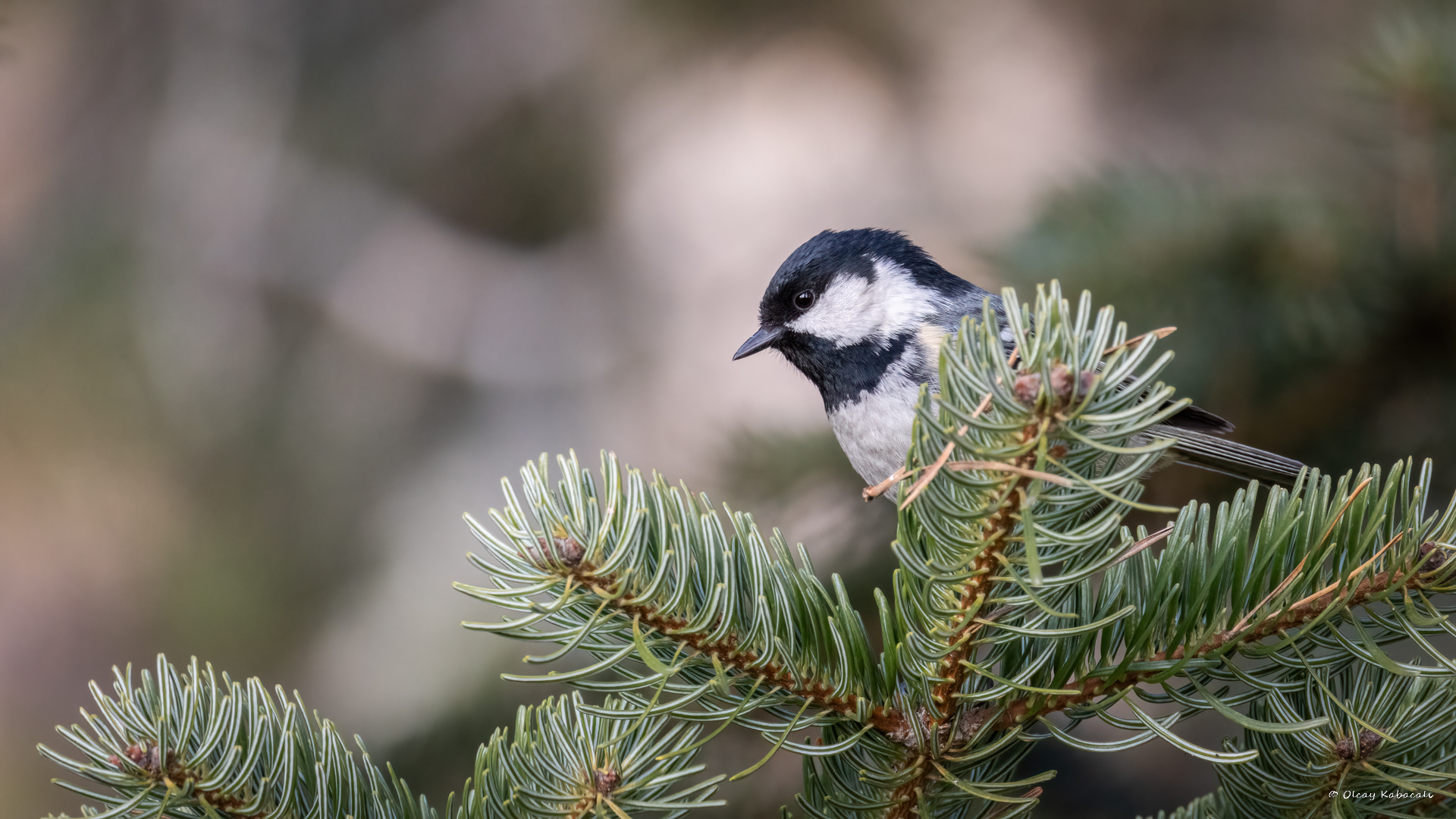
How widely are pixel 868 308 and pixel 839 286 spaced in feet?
0.21

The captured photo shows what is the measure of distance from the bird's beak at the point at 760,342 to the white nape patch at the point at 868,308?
0.03 meters

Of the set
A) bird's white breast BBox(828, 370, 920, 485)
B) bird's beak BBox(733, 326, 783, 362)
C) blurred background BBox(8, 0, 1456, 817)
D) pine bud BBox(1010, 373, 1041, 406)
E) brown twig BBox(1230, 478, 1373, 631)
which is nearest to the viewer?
pine bud BBox(1010, 373, 1041, 406)

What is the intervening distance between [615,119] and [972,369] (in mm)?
2832

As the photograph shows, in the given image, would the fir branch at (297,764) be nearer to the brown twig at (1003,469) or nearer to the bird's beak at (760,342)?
the brown twig at (1003,469)

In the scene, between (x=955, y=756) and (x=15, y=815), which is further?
(x=15, y=815)

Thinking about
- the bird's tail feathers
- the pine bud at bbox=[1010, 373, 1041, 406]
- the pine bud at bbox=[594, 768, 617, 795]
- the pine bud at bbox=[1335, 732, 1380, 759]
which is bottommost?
the pine bud at bbox=[594, 768, 617, 795]

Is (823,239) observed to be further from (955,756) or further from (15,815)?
(15,815)

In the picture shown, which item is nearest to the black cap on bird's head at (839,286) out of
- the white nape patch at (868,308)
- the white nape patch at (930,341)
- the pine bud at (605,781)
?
the white nape patch at (868,308)

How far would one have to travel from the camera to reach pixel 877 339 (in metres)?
1.39

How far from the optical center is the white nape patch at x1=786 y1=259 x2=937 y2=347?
4.66 ft

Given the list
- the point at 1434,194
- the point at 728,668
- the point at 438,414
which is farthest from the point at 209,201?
the point at 1434,194

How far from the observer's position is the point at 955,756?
26.7 inches

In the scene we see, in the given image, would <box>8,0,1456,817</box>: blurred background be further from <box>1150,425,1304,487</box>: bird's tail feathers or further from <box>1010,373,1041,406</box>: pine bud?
<box>1010,373,1041,406</box>: pine bud

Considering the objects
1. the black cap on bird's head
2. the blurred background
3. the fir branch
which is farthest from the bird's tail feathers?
the fir branch
